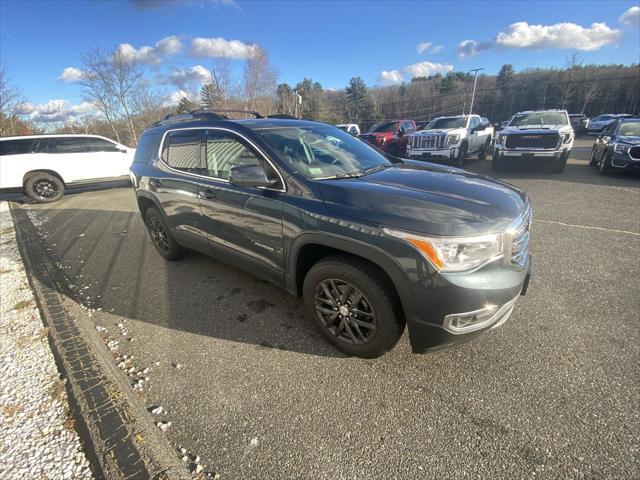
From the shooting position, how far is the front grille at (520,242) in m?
2.00

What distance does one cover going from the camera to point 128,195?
9.30 metres

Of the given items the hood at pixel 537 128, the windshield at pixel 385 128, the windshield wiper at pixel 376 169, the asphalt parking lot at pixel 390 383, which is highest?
the windshield at pixel 385 128

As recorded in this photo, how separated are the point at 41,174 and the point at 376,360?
10.9 metres

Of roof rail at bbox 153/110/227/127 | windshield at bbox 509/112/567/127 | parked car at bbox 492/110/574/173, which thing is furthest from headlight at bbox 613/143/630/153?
roof rail at bbox 153/110/227/127

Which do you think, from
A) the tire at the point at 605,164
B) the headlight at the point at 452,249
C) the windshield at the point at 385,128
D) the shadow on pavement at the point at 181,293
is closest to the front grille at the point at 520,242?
the headlight at the point at 452,249

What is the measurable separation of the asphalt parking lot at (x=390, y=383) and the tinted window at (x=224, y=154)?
A: 4.43 ft

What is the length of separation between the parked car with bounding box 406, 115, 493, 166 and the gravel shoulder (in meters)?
11.0

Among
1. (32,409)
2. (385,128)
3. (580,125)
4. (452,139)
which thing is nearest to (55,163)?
(32,409)

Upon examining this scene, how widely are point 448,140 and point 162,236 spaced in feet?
31.4

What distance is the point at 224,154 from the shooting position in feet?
9.73

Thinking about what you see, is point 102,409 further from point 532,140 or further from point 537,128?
point 537,128

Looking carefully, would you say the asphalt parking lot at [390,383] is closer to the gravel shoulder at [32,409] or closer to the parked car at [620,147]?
the gravel shoulder at [32,409]

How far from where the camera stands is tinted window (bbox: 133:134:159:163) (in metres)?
3.94

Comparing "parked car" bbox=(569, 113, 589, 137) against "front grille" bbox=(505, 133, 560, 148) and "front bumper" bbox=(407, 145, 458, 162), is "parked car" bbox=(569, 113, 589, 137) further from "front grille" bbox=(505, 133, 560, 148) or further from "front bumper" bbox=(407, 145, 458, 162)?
"front bumper" bbox=(407, 145, 458, 162)
